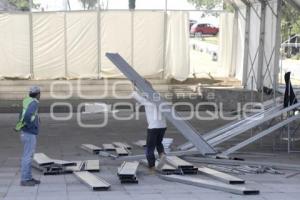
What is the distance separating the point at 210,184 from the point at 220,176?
1.98 ft

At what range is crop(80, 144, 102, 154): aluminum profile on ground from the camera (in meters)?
12.8

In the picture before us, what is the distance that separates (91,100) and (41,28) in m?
3.70

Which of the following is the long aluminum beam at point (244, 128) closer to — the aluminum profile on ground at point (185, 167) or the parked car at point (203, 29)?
the aluminum profile on ground at point (185, 167)

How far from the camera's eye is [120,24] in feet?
79.5

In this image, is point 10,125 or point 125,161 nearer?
point 125,161

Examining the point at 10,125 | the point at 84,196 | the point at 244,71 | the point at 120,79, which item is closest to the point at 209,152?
the point at 84,196

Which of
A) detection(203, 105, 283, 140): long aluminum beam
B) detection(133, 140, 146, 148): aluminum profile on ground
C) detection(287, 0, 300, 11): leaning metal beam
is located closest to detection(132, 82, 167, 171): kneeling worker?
detection(203, 105, 283, 140): long aluminum beam

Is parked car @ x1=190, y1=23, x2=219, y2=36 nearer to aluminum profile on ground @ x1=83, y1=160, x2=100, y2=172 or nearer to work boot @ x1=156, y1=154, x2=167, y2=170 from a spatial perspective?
aluminum profile on ground @ x1=83, y1=160, x2=100, y2=172

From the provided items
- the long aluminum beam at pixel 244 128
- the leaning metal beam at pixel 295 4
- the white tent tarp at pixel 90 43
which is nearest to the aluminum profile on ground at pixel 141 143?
the long aluminum beam at pixel 244 128

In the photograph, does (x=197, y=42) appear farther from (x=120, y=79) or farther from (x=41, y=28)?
(x=41, y=28)

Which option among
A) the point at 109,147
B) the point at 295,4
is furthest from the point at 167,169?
the point at 295,4

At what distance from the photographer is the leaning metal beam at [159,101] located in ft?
34.0

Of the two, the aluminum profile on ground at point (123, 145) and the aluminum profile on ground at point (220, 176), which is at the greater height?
the aluminum profile on ground at point (220, 176)

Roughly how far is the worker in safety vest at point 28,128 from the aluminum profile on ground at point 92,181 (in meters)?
0.78
